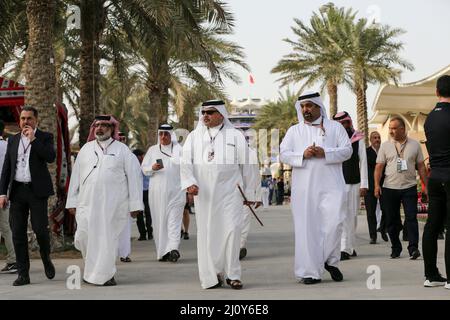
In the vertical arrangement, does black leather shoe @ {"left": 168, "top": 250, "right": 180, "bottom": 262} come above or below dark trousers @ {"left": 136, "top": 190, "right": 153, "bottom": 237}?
below

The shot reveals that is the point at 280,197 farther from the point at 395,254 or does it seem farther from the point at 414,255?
the point at 414,255

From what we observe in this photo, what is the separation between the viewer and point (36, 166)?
955 centimetres

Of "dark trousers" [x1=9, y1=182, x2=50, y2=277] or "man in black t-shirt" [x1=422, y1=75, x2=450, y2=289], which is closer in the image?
"man in black t-shirt" [x1=422, y1=75, x2=450, y2=289]

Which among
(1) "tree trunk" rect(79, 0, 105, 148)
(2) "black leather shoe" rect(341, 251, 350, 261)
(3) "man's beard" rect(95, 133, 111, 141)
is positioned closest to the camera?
(3) "man's beard" rect(95, 133, 111, 141)

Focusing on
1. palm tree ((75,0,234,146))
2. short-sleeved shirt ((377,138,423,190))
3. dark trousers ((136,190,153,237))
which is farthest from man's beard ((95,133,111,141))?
dark trousers ((136,190,153,237))

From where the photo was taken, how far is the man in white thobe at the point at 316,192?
30.1ft

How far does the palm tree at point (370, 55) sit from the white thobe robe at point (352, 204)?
25.4m

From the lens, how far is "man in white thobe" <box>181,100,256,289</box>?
8.86 m

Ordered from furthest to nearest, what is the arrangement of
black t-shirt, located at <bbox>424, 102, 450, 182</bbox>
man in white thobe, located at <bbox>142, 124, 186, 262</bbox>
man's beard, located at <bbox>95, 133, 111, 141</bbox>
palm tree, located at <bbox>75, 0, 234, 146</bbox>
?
1. palm tree, located at <bbox>75, 0, 234, 146</bbox>
2. man in white thobe, located at <bbox>142, 124, 186, 262</bbox>
3. man's beard, located at <bbox>95, 133, 111, 141</bbox>
4. black t-shirt, located at <bbox>424, 102, 450, 182</bbox>

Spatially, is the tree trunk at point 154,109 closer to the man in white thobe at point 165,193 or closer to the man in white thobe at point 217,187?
the man in white thobe at point 165,193

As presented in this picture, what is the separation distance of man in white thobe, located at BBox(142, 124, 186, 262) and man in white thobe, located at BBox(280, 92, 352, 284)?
3542 mm

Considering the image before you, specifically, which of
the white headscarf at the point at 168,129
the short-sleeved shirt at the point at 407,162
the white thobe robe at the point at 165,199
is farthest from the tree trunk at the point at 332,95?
the short-sleeved shirt at the point at 407,162

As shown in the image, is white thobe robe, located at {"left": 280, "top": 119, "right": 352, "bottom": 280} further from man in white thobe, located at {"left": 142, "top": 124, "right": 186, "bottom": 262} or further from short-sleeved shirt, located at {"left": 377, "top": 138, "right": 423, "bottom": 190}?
man in white thobe, located at {"left": 142, "top": 124, "right": 186, "bottom": 262}

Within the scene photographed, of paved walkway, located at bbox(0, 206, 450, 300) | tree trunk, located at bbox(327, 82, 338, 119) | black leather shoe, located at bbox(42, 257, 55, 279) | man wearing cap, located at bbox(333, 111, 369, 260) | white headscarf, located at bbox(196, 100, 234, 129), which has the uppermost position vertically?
tree trunk, located at bbox(327, 82, 338, 119)
